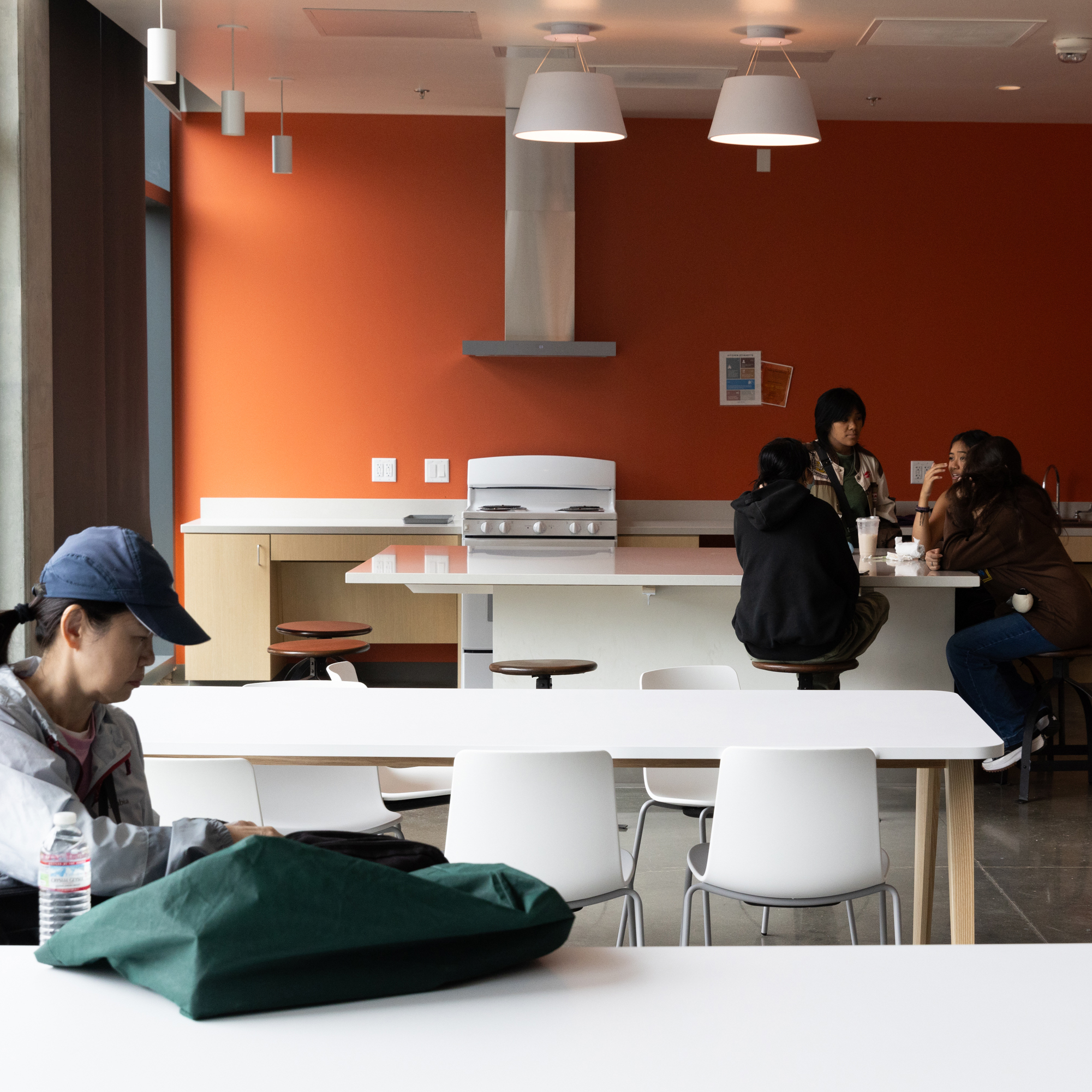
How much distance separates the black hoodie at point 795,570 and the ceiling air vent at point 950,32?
216 cm

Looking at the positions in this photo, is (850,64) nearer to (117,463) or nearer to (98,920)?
(117,463)

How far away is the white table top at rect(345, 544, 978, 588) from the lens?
14.0 feet

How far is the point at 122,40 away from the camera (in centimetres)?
532

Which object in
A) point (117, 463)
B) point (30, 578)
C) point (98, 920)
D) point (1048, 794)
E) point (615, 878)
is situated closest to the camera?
point (98, 920)

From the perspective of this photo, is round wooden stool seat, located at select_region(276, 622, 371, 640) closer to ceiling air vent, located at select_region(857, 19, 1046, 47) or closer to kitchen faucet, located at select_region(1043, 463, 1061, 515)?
ceiling air vent, located at select_region(857, 19, 1046, 47)

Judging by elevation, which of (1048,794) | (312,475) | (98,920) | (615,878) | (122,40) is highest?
(122,40)

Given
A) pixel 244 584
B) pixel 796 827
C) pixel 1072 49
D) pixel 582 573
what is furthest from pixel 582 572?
pixel 1072 49

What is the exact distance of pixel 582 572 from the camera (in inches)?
171

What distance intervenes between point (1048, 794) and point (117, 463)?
12.7 feet

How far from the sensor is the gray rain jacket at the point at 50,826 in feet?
5.31

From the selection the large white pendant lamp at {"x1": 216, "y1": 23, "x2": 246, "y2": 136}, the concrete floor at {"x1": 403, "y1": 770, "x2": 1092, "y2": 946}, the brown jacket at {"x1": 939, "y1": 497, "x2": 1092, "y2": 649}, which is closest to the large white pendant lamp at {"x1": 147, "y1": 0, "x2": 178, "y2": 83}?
the large white pendant lamp at {"x1": 216, "y1": 23, "x2": 246, "y2": 136}

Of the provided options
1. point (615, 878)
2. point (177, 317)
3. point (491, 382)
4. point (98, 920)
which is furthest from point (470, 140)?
point (98, 920)

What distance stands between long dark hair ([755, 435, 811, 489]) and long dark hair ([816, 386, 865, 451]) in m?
0.92

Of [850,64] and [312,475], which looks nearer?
[850,64]
